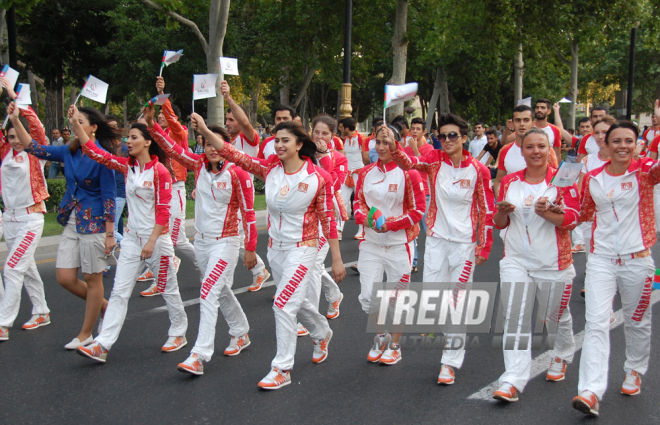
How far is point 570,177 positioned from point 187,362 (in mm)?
3093

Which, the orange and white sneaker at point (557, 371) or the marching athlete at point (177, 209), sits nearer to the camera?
the orange and white sneaker at point (557, 371)

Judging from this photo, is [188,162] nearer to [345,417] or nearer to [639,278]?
[345,417]

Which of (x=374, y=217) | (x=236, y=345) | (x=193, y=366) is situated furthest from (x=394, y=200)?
(x=193, y=366)

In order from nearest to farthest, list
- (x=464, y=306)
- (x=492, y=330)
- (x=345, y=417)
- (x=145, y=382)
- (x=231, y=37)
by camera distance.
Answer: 1. (x=345, y=417)
2. (x=145, y=382)
3. (x=464, y=306)
4. (x=492, y=330)
5. (x=231, y=37)

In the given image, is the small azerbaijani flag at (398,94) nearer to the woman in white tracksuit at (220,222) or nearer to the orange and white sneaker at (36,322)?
the woman in white tracksuit at (220,222)

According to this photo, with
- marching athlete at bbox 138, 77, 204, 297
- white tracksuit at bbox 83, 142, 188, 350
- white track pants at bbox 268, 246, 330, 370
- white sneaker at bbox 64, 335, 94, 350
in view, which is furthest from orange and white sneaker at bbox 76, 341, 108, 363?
marching athlete at bbox 138, 77, 204, 297

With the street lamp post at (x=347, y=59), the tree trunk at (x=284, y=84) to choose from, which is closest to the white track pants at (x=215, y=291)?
the street lamp post at (x=347, y=59)

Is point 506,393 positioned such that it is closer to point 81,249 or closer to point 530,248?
point 530,248

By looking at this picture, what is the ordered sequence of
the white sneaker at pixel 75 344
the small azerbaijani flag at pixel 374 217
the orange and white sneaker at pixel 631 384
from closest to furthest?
the orange and white sneaker at pixel 631 384
the small azerbaijani flag at pixel 374 217
the white sneaker at pixel 75 344

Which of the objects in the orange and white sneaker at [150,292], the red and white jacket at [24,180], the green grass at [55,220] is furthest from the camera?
the green grass at [55,220]

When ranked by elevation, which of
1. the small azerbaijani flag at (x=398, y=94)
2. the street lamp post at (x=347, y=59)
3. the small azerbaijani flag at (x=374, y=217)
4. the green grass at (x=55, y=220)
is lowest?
the green grass at (x=55, y=220)

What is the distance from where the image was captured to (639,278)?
441 cm

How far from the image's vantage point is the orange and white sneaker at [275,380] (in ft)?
15.5

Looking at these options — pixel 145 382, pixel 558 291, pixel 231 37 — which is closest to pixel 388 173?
pixel 558 291
